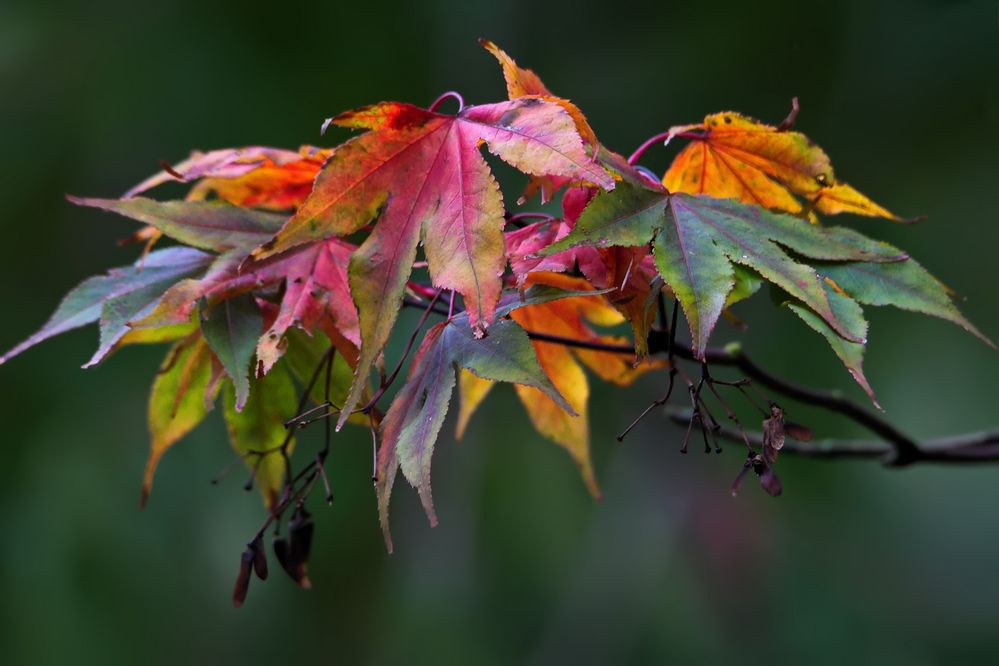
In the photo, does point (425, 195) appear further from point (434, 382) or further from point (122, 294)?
point (122, 294)

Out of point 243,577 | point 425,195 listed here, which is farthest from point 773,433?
point 243,577

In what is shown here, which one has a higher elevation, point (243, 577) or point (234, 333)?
point (234, 333)

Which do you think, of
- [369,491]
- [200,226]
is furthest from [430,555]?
[200,226]

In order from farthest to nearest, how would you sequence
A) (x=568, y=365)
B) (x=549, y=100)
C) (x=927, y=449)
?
1. (x=927, y=449)
2. (x=568, y=365)
3. (x=549, y=100)

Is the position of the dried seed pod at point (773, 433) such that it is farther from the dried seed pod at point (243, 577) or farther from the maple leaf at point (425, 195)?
the dried seed pod at point (243, 577)

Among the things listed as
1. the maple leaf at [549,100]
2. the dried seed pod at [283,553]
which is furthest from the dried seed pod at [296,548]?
the maple leaf at [549,100]

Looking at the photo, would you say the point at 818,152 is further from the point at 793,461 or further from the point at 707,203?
the point at 793,461

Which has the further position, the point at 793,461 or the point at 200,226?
the point at 793,461

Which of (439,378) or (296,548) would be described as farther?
(296,548)
